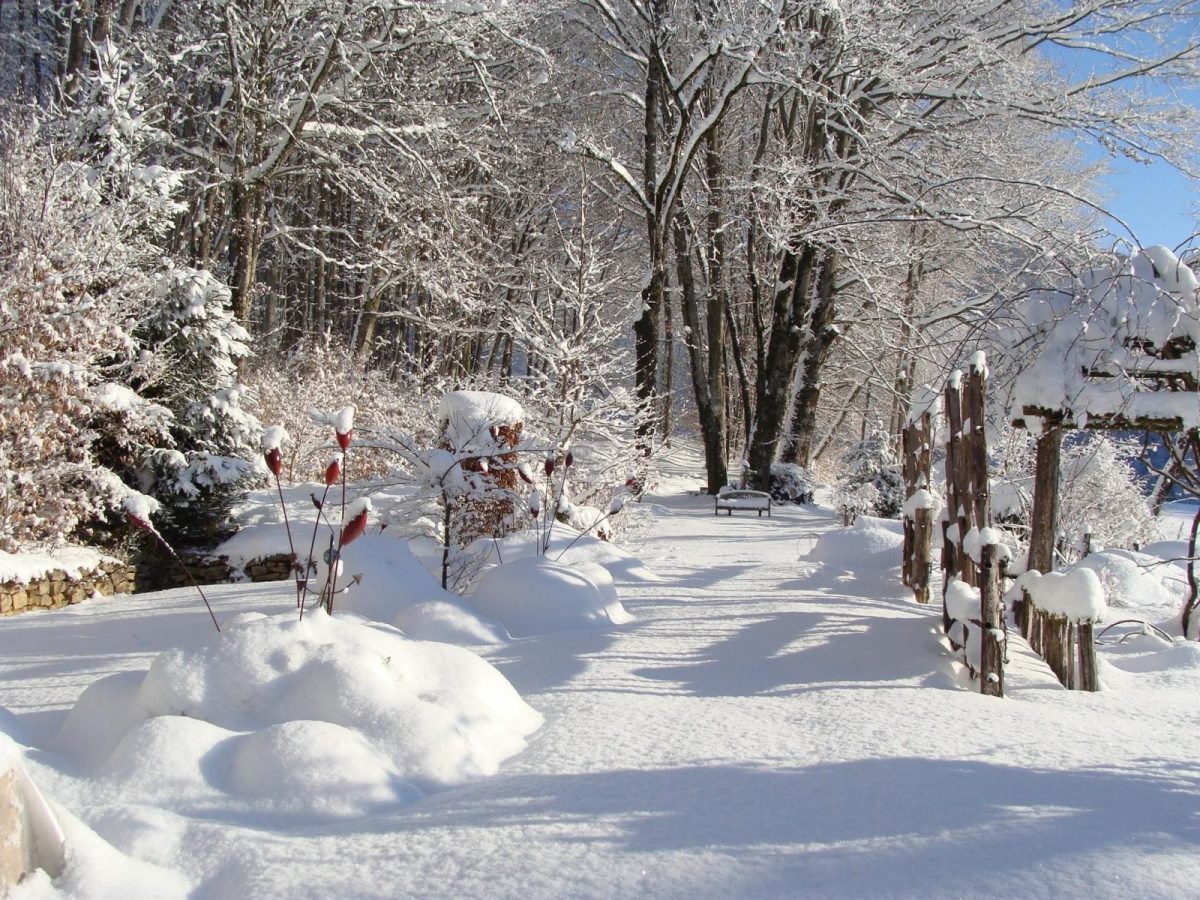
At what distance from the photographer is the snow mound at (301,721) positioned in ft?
8.50

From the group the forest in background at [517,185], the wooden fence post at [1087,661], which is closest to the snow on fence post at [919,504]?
the forest in background at [517,185]

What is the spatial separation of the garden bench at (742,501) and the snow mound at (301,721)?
11.0 meters

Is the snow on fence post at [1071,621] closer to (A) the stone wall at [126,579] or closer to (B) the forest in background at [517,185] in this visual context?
(B) the forest in background at [517,185]

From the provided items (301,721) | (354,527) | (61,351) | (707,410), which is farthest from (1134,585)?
(61,351)

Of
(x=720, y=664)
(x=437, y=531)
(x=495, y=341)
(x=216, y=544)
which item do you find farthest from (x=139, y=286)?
(x=495, y=341)

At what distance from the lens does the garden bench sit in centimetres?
1420

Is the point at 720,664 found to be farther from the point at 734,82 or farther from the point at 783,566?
the point at 734,82

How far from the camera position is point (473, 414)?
7.62 meters

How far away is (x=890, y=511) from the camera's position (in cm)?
1531

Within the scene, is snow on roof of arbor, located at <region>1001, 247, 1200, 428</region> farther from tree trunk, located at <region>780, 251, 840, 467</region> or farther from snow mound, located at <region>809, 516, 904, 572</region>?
tree trunk, located at <region>780, 251, 840, 467</region>

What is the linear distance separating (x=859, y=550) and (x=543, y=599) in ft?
14.6

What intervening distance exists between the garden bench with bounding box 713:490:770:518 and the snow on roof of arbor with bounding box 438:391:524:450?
275 inches

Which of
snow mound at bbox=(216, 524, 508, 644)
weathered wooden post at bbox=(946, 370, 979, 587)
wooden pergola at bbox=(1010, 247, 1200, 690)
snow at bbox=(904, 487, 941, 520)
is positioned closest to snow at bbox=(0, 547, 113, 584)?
snow mound at bbox=(216, 524, 508, 644)

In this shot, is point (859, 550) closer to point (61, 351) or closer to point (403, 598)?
point (403, 598)
